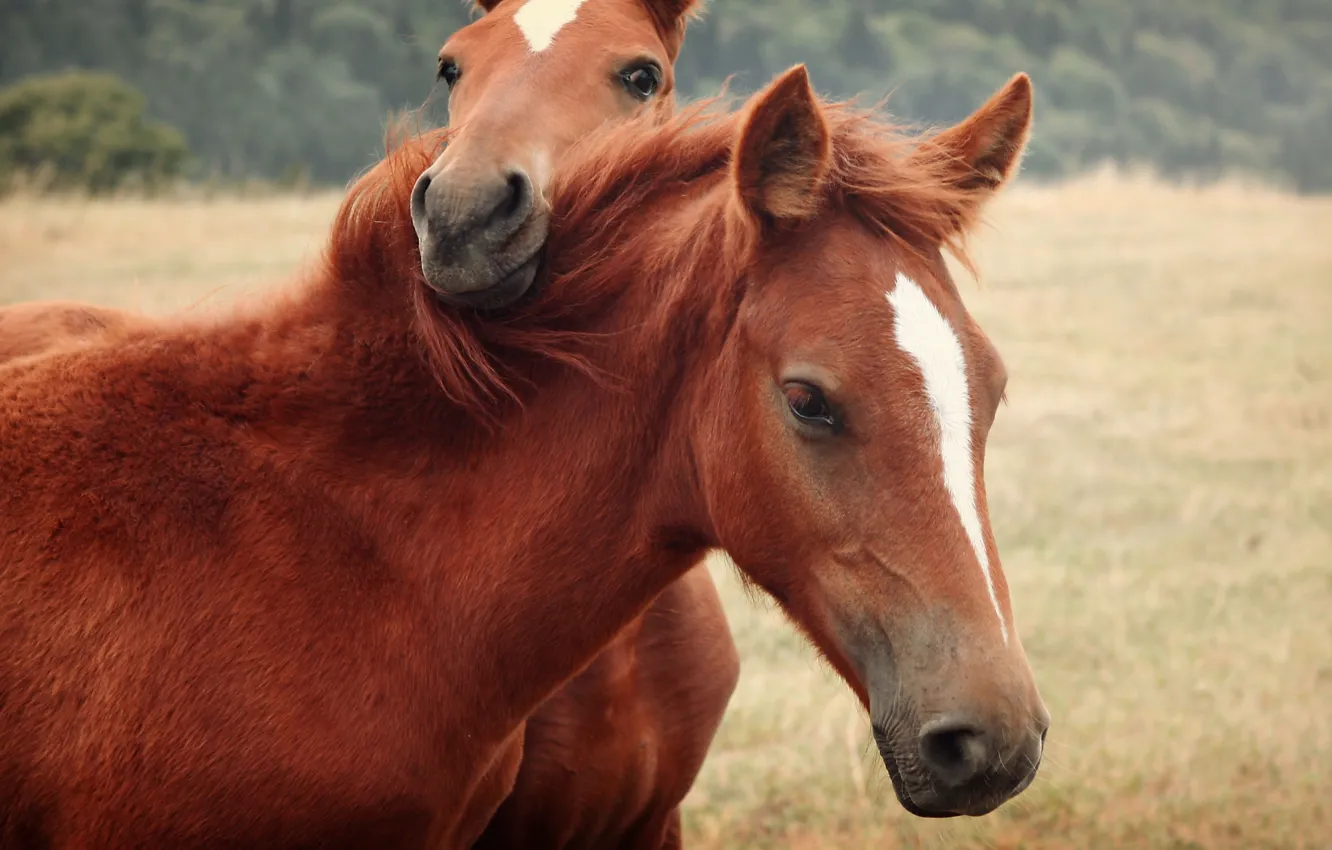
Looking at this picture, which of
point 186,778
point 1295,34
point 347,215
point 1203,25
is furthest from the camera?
point 1203,25

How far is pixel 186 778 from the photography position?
2.21 m

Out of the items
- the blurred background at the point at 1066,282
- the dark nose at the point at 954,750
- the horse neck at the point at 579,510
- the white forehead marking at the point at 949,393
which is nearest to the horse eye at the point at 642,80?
the blurred background at the point at 1066,282

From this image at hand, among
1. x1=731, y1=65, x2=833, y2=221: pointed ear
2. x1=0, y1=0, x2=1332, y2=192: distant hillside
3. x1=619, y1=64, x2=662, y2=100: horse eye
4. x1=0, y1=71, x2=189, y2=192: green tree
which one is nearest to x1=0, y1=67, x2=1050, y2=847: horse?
x1=731, y1=65, x2=833, y2=221: pointed ear

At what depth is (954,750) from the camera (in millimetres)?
1981

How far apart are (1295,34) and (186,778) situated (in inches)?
1058

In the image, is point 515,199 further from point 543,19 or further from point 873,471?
point 543,19

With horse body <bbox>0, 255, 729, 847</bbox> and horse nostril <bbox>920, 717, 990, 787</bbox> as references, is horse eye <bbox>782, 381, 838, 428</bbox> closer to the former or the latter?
horse body <bbox>0, 255, 729, 847</bbox>

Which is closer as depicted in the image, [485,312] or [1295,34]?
[485,312]

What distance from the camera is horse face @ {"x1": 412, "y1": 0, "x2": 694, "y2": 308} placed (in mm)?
2445

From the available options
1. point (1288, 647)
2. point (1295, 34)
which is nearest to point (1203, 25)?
point (1295, 34)

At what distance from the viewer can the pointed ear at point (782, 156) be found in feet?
6.86

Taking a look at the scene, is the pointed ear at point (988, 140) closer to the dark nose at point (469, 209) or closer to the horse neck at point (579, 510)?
the horse neck at point (579, 510)

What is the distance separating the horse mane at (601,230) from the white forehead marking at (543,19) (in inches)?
45.9

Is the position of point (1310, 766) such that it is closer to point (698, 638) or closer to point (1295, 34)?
point (698, 638)
